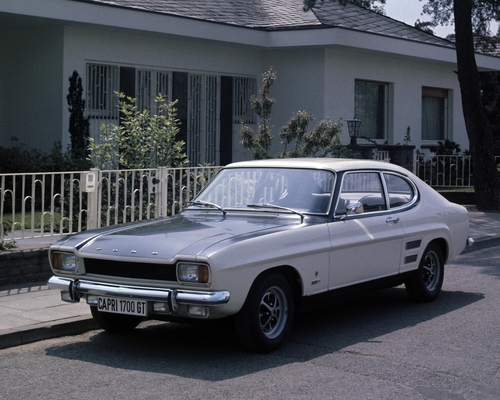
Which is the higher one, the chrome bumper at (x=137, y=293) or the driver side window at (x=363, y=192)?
the driver side window at (x=363, y=192)

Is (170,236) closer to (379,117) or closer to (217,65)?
(217,65)

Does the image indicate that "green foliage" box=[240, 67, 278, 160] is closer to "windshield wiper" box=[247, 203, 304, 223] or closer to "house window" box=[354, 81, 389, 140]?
"windshield wiper" box=[247, 203, 304, 223]

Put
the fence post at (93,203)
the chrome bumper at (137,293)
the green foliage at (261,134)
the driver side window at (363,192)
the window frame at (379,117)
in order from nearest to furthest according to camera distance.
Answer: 1. the chrome bumper at (137,293)
2. the driver side window at (363,192)
3. the fence post at (93,203)
4. the green foliage at (261,134)
5. the window frame at (379,117)

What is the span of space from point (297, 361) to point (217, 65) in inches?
538

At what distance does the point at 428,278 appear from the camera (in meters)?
8.80

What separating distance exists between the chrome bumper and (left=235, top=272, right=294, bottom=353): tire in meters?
0.34

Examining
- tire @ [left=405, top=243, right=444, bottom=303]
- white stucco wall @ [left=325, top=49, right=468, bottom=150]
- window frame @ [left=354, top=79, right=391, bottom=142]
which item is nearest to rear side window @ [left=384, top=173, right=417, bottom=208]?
tire @ [left=405, top=243, right=444, bottom=303]

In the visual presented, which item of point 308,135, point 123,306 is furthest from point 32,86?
point 123,306

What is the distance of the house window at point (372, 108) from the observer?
2161 cm

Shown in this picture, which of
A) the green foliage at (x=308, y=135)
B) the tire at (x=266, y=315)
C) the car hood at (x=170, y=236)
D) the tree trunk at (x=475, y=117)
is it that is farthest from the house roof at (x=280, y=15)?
the tire at (x=266, y=315)

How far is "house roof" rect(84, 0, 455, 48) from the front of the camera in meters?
18.0

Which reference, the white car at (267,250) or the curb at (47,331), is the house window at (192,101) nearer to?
the white car at (267,250)

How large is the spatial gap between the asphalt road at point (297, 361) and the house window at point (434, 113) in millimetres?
16657

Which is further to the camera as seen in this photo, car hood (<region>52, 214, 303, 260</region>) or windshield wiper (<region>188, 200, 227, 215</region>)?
windshield wiper (<region>188, 200, 227, 215</region>)
